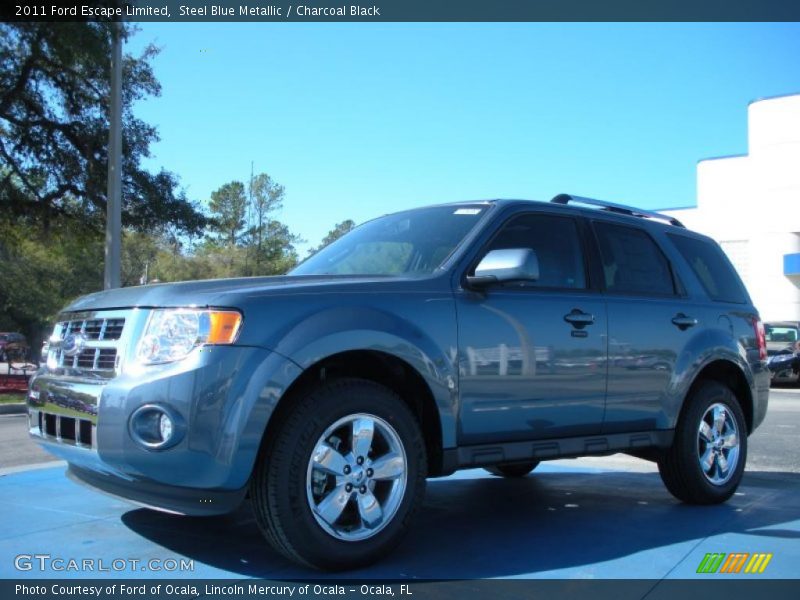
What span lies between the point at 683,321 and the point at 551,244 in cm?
114

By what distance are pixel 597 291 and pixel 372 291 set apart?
5.59ft

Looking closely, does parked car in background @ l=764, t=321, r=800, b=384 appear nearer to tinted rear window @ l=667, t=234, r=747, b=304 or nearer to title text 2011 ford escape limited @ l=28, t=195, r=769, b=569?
tinted rear window @ l=667, t=234, r=747, b=304

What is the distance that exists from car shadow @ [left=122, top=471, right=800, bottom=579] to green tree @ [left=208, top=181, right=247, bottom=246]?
5619 cm

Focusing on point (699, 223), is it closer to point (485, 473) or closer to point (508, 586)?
point (485, 473)

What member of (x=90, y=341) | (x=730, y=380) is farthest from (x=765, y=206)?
(x=90, y=341)

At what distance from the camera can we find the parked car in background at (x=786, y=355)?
20.1m

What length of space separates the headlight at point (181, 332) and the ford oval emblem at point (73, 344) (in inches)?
22.5

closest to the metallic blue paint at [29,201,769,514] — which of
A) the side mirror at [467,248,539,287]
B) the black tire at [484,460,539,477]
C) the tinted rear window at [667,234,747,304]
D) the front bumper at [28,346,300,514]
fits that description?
the front bumper at [28,346,300,514]

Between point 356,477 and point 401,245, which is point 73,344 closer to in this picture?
point 356,477

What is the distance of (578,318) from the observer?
185 inches

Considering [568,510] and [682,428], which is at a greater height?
[682,428]

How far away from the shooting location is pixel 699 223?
3916 cm

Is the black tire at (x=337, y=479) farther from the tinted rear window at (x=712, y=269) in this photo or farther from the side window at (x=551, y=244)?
the tinted rear window at (x=712, y=269)

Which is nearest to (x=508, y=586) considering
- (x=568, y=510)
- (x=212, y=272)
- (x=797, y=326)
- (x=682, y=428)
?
(x=568, y=510)
